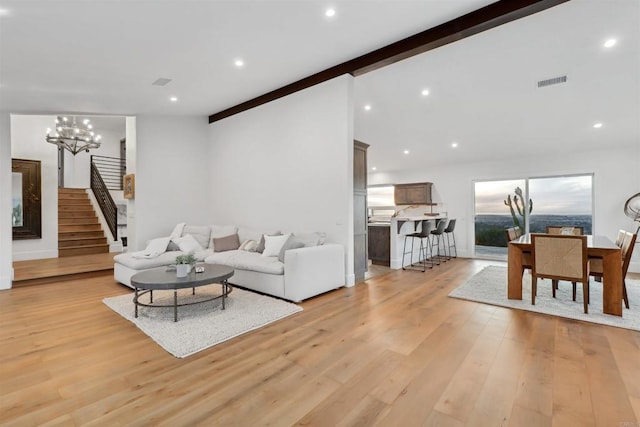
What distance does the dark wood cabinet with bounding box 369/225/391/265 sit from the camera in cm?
644

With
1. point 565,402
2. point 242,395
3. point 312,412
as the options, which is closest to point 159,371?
point 242,395

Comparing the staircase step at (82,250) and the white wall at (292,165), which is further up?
the white wall at (292,165)

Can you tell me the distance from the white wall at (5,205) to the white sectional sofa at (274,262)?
1.59 m

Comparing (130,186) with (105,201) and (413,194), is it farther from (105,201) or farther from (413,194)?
(413,194)

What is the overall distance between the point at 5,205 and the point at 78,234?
10.4 ft

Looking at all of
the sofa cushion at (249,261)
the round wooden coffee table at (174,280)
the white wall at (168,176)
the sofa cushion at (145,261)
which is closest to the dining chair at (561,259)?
the sofa cushion at (249,261)

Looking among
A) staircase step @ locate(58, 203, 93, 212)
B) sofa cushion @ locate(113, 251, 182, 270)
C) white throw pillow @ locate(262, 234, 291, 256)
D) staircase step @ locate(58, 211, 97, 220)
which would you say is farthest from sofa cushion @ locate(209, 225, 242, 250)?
staircase step @ locate(58, 203, 93, 212)

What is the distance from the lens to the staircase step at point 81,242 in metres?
7.38

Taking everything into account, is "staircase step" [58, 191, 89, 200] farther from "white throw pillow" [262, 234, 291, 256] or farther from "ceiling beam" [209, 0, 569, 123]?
"ceiling beam" [209, 0, 569, 123]

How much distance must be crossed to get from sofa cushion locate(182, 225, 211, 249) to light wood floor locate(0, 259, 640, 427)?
248 cm

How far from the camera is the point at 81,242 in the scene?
7.62 metres

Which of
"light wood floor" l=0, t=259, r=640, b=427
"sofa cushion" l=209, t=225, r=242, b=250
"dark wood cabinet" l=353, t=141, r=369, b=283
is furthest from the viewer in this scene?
"sofa cushion" l=209, t=225, r=242, b=250

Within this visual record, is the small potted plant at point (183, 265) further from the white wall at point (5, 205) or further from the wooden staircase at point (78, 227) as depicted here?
the wooden staircase at point (78, 227)

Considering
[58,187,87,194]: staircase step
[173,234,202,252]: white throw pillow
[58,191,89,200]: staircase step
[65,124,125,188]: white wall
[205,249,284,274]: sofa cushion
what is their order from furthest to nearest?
1. [65,124,125,188]: white wall
2. [58,187,87,194]: staircase step
3. [58,191,89,200]: staircase step
4. [173,234,202,252]: white throw pillow
5. [205,249,284,274]: sofa cushion
